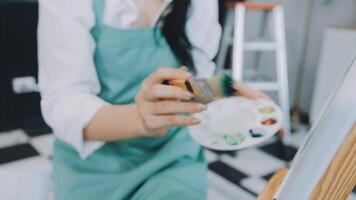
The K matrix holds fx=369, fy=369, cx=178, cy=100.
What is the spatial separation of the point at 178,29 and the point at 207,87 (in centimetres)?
33

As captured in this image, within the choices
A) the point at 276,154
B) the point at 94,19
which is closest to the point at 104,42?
the point at 94,19

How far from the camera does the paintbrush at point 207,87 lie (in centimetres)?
45

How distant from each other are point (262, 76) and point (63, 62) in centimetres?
172

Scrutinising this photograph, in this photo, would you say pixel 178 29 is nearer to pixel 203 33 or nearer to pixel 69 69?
pixel 203 33

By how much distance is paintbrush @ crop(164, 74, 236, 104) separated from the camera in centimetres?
45

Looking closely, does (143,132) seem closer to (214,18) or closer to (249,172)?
(214,18)

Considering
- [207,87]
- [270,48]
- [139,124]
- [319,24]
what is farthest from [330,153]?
[319,24]

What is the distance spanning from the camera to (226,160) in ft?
5.81

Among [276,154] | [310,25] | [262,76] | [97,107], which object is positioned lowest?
[276,154]

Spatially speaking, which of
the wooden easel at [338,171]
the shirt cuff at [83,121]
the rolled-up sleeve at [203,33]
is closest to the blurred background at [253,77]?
the rolled-up sleeve at [203,33]

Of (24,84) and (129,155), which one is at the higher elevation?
(129,155)

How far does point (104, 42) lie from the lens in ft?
2.28

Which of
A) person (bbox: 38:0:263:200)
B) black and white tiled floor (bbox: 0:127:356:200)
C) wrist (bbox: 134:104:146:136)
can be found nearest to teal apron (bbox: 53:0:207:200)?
person (bbox: 38:0:263:200)

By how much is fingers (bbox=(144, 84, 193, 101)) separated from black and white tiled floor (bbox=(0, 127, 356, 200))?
0.99 metres
